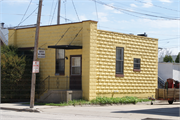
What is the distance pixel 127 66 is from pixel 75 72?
4353mm

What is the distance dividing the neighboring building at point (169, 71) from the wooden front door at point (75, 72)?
16204 mm

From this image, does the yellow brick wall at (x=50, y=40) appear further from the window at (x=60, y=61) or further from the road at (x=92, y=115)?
the road at (x=92, y=115)

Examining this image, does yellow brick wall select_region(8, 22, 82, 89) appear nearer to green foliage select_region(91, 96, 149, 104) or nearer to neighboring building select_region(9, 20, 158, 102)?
neighboring building select_region(9, 20, 158, 102)

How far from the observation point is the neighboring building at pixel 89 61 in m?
19.2

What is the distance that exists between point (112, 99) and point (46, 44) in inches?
255

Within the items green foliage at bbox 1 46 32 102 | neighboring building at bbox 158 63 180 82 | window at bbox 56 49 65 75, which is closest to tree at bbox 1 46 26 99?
green foliage at bbox 1 46 32 102

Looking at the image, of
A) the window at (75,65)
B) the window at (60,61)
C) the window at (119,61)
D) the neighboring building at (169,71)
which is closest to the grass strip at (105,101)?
the window at (119,61)

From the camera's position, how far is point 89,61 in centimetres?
1908

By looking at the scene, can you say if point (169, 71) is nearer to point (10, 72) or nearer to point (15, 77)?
point (15, 77)

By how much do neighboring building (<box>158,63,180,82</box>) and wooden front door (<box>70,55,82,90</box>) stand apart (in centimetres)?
1620

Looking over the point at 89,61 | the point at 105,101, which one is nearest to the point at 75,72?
the point at 89,61

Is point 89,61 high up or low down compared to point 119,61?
down

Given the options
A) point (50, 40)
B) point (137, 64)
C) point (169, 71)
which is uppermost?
point (50, 40)

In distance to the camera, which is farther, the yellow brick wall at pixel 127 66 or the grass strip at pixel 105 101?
the yellow brick wall at pixel 127 66
